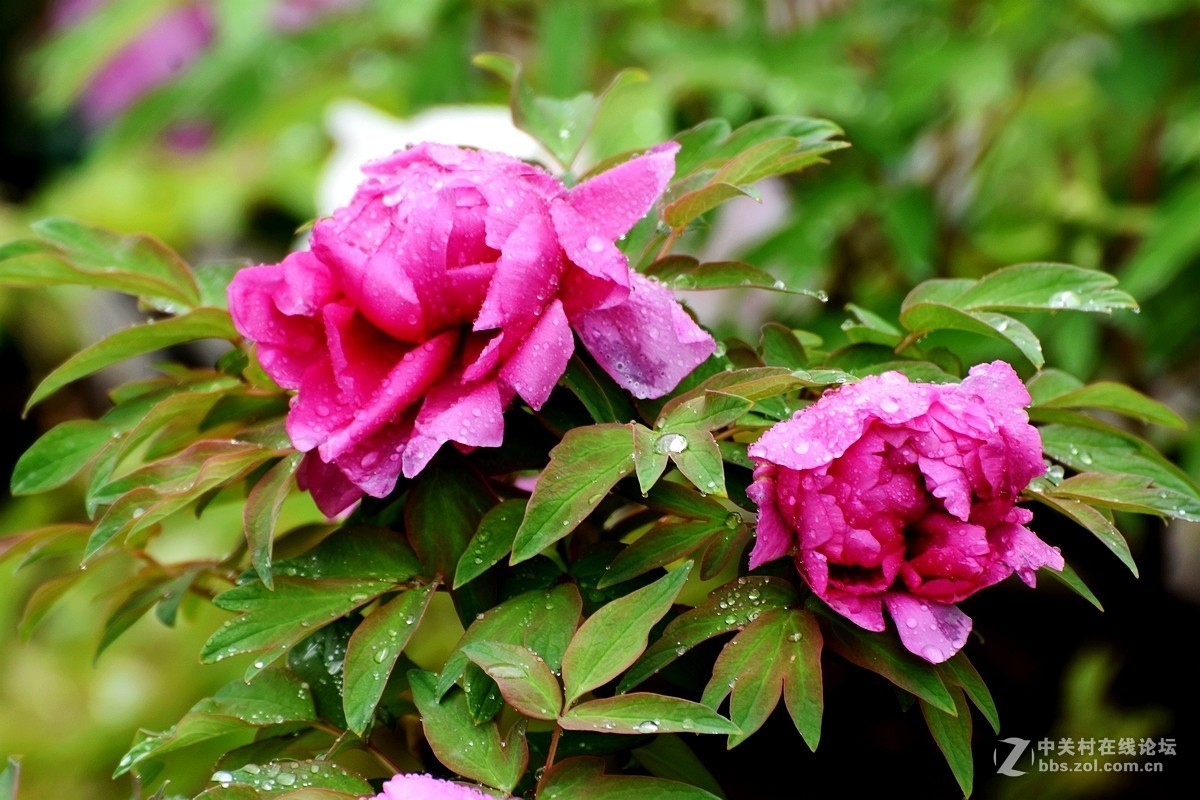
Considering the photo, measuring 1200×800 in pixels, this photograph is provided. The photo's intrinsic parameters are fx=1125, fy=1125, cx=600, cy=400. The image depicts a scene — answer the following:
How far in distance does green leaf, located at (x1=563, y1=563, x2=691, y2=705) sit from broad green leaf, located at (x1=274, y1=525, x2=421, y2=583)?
0.10 metres

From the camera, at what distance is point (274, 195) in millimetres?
2117

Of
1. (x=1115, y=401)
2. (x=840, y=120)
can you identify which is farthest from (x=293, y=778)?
(x=840, y=120)

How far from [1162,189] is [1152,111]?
10 cm

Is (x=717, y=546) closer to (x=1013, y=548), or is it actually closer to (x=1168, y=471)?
(x=1013, y=548)

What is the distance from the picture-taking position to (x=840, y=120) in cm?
143

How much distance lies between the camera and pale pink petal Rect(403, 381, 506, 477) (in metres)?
0.43

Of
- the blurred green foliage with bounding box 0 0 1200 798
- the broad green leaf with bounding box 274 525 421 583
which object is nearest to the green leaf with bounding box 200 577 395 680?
the broad green leaf with bounding box 274 525 421 583

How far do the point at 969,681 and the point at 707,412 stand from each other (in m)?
0.14

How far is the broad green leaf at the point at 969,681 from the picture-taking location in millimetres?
428

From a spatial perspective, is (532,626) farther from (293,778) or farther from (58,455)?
(58,455)

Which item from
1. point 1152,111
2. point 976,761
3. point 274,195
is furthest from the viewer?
point 274,195

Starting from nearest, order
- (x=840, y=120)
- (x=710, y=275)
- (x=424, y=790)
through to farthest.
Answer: (x=424, y=790) < (x=710, y=275) < (x=840, y=120)

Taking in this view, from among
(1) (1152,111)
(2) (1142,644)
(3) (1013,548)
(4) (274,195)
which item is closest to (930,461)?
(3) (1013,548)

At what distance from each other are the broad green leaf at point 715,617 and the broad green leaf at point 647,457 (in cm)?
5
